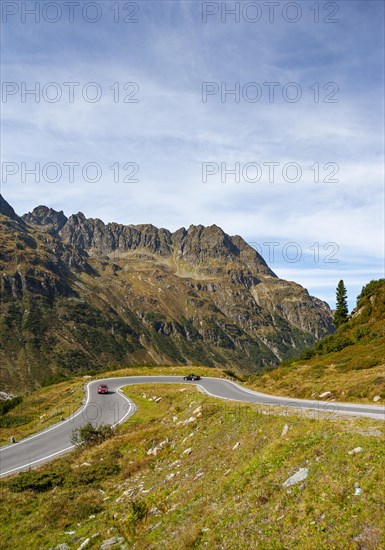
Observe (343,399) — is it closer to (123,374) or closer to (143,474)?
(143,474)

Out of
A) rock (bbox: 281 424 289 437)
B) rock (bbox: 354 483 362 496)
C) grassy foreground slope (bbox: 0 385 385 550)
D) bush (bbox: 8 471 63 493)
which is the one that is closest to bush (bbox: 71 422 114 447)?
grassy foreground slope (bbox: 0 385 385 550)

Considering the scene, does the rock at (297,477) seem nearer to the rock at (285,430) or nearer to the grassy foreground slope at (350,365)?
the rock at (285,430)

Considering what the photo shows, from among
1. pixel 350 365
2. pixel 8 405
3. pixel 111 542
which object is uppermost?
pixel 350 365

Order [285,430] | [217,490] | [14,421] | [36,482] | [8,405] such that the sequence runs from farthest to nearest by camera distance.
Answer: [8,405], [14,421], [36,482], [285,430], [217,490]

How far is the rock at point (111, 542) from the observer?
11578 mm

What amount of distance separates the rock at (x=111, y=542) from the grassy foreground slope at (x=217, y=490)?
1.8 inches

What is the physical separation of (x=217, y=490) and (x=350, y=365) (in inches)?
1148

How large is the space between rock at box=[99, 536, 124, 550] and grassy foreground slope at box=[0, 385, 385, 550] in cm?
5

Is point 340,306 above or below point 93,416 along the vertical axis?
above

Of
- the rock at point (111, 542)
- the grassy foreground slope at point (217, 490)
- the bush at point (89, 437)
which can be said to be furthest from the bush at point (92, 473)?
the rock at point (111, 542)

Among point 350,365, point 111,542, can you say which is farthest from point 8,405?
point 111,542

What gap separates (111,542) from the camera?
11805 mm

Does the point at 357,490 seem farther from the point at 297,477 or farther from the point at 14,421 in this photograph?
the point at 14,421

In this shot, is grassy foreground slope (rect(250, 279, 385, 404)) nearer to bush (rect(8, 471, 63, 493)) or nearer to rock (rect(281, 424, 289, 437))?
rock (rect(281, 424, 289, 437))
